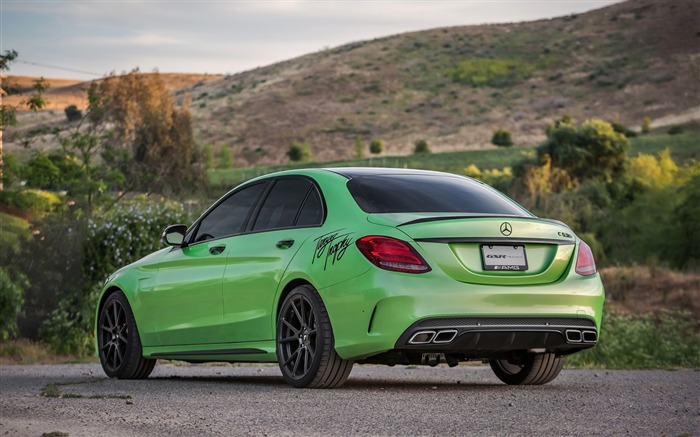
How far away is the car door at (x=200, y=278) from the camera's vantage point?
9.97m

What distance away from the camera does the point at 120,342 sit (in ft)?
36.6

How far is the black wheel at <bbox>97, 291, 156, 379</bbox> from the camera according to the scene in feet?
35.9

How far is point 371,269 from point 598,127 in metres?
52.3

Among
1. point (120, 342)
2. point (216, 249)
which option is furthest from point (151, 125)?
point (216, 249)

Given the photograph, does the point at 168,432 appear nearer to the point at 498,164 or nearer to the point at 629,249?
the point at 629,249

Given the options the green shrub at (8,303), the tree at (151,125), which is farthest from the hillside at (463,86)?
the green shrub at (8,303)

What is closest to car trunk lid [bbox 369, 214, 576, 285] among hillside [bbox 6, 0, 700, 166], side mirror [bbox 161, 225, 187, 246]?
side mirror [bbox 161, 225, 187, 246]

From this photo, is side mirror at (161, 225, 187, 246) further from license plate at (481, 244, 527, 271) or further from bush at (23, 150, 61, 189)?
bush at (23, 150, 61, 189)

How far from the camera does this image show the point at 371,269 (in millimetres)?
8273

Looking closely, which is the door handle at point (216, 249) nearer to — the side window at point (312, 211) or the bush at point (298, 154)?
the side window at point (312, 211)

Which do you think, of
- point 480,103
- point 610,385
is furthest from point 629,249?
point 480,103

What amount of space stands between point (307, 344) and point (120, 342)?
296cm

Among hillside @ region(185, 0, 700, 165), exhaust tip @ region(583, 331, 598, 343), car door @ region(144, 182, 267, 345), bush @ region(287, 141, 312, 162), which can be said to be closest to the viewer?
exhaust tip @ region(583, 331, 598, 343)

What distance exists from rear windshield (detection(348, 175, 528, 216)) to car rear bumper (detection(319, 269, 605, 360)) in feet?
2.56
